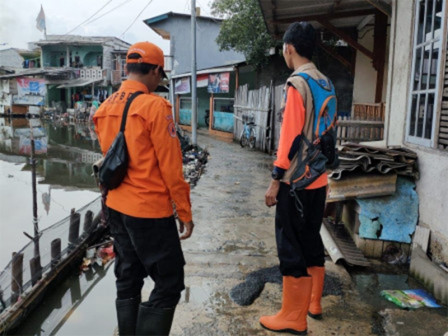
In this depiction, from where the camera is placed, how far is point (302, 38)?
2555mm

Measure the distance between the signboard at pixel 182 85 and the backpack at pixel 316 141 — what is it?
767 inches

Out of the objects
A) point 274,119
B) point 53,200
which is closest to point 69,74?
point 274,119

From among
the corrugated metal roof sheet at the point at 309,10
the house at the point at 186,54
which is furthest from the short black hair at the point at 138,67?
the house at the point at 186,54

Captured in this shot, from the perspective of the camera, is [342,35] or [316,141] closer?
[316,141]

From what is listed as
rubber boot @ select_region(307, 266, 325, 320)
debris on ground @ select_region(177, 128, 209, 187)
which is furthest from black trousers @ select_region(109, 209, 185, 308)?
debris on ground @ select_region(177, 128, 209, 187)

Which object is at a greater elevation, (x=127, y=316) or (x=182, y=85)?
(x=182, y=85)

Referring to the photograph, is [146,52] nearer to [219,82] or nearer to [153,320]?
[153,320]

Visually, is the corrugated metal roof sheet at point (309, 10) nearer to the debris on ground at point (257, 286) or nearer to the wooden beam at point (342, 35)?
the wooden beam at point (342, 35)

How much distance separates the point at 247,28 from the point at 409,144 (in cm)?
1029

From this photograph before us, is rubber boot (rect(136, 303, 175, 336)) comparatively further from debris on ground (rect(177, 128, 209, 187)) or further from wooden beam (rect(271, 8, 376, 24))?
wooden beam (rect(271, 8, 376, 24))

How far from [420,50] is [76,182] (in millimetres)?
9672

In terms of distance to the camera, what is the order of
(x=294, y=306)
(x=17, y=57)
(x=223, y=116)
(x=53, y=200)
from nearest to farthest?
(x=294, y=306)
(x=53, y=200)
(x=223, y=116)
(x=17, y=57)

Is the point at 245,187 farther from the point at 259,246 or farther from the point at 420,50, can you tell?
the point at 420,50

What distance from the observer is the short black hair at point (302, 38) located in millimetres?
2545
